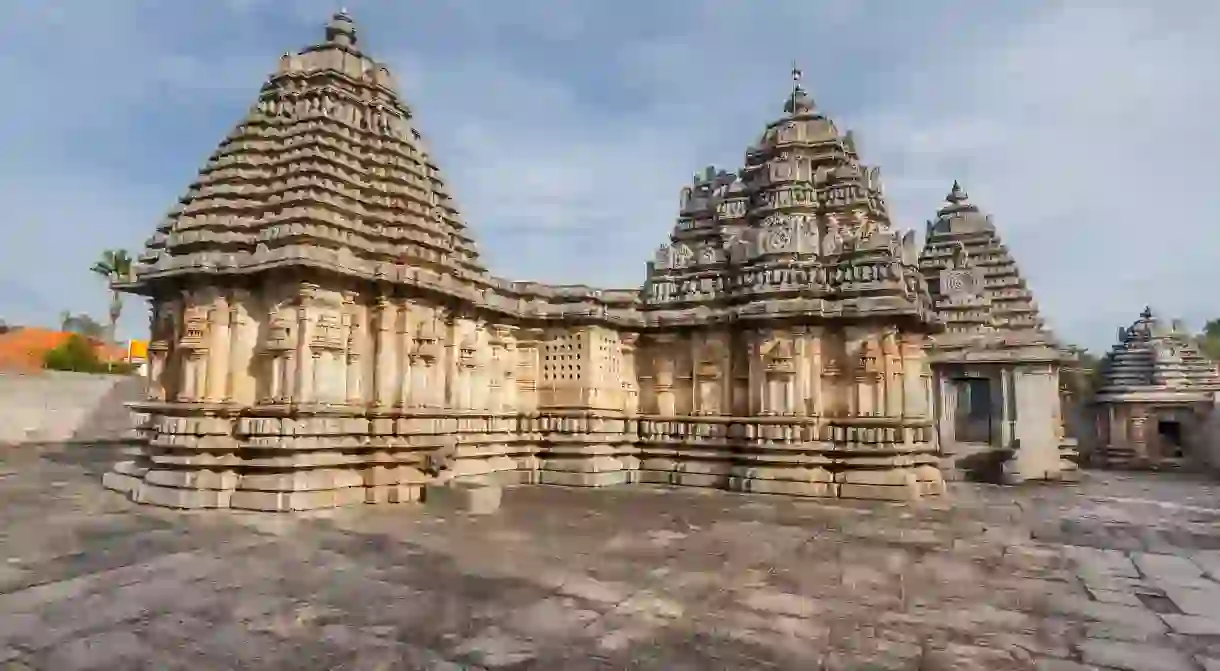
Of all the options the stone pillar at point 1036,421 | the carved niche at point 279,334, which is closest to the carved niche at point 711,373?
the carved niche at point 279,334

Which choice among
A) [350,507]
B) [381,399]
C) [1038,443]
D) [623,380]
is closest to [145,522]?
[350,507]

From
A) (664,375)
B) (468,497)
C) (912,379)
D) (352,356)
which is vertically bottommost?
(468,497)

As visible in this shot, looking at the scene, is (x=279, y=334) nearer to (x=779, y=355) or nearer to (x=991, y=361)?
(x=779, y=355)

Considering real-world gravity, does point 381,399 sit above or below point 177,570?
above

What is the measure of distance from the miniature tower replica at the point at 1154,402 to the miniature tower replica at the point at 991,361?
7.56 metres

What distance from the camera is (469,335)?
44.7 ft

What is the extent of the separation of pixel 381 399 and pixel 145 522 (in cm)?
364

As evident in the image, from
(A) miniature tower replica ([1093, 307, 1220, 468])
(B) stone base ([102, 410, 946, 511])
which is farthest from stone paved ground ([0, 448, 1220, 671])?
(A) miniature tower replica ([1093, 307, 1220, 468])

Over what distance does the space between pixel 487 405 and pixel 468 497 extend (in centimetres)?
367

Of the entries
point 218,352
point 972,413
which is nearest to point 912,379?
point 218,352

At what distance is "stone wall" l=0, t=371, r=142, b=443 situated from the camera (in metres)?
23.6

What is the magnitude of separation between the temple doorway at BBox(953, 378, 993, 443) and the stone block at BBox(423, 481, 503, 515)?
1683 cm

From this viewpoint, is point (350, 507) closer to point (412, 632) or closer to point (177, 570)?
point (177, 570)

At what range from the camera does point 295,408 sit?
10320 millimetres
